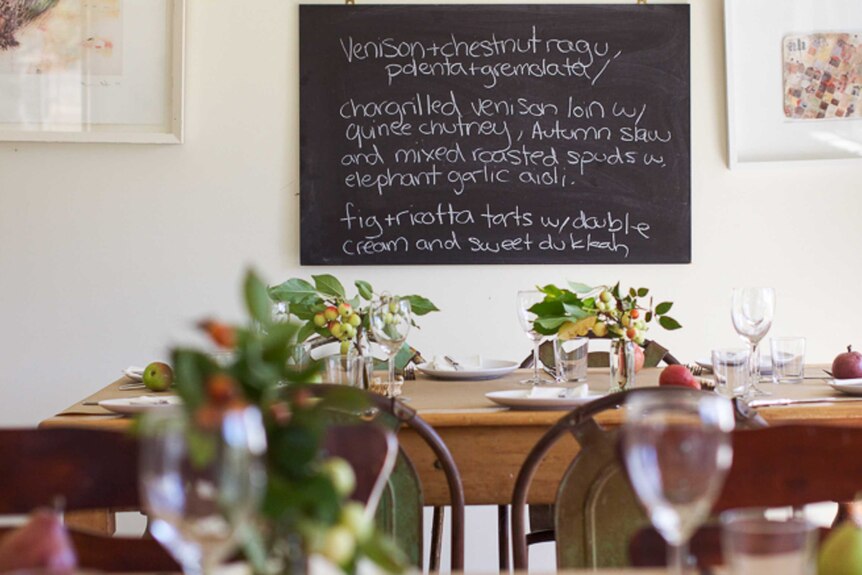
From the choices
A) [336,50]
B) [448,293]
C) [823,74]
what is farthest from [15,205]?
[823,74]

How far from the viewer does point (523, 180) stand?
3291 millimetres

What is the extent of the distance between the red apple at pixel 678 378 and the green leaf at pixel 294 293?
0.75 m

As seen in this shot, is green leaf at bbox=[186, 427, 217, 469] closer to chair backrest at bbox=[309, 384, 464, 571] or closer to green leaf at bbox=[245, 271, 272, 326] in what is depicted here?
green leaf at bbox=[245, 271, 272, 326]

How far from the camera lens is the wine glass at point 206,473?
67 cm

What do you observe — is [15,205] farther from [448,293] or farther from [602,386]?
[602,386]

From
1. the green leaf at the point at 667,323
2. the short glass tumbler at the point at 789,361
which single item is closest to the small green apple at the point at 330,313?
the green leaf at the point at 667,323

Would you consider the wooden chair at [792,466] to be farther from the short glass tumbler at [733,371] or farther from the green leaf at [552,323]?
the green leaf at [552,323]

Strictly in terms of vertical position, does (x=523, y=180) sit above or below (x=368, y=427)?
above

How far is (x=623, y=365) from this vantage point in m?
2.23

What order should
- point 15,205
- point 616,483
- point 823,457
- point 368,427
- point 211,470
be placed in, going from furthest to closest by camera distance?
point 15,205 < point 616,483 < point 823,457 < point 368,427 < point 211,470

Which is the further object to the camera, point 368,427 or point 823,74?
point 823,74

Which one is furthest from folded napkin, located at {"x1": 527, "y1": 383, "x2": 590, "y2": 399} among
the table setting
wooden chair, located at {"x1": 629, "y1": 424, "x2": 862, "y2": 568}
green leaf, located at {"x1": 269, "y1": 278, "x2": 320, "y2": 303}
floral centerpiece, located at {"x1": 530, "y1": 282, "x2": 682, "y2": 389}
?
wooden chair, located at {"x1": 629, "y1": 424, "x2": 862, "y2": 568}

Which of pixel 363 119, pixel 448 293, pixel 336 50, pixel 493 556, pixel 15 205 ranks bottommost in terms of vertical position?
pixel 493 556

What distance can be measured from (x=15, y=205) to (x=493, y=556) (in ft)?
5.61
